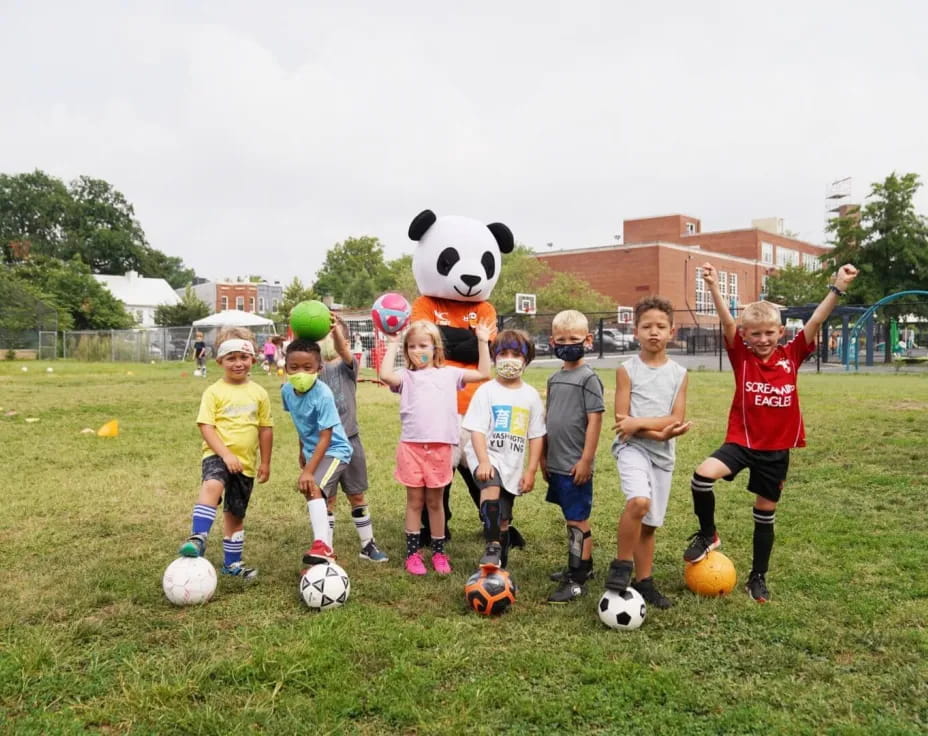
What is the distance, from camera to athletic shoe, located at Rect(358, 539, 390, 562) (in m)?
5.30

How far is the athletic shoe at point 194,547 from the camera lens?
4.35 meters

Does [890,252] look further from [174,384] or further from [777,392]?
[777,392]

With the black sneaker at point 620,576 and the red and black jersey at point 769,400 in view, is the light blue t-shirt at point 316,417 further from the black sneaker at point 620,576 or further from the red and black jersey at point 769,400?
the red and black jersey at point 769,400

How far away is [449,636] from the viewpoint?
3.90 meters

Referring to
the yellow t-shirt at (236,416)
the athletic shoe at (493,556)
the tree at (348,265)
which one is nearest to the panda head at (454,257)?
the yellow t-shirt at (236,416)

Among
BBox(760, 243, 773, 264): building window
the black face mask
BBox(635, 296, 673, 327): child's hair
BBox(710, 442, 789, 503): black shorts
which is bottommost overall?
BBox(710, 442, 789, 503): black shorts

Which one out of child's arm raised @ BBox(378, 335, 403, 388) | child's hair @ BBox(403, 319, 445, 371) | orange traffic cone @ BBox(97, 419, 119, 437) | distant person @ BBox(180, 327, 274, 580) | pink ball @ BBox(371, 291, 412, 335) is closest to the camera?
distant person @ BBox(180, 327, 274, 580)

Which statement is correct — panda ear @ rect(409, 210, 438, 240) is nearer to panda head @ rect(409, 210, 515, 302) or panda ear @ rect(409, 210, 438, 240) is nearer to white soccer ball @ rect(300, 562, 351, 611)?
panda head @ rect(409, 210, 515, 302)

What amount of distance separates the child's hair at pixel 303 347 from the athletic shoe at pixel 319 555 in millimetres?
1230

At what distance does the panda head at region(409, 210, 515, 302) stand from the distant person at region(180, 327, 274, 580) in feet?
5.91

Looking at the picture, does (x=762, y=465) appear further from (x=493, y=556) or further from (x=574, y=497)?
(x=493, y=556)

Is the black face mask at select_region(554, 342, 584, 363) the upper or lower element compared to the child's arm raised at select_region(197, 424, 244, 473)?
upper

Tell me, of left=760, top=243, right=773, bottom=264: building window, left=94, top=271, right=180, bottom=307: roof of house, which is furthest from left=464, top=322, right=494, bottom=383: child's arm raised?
left=760, top=243, right=773, bottom=264: building window

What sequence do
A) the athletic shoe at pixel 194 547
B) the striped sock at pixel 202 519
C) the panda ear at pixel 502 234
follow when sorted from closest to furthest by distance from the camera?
the athletic shoe at pixel 194 547, the striped sock at pixel 202 519, the panda ear at pixel 502 234
